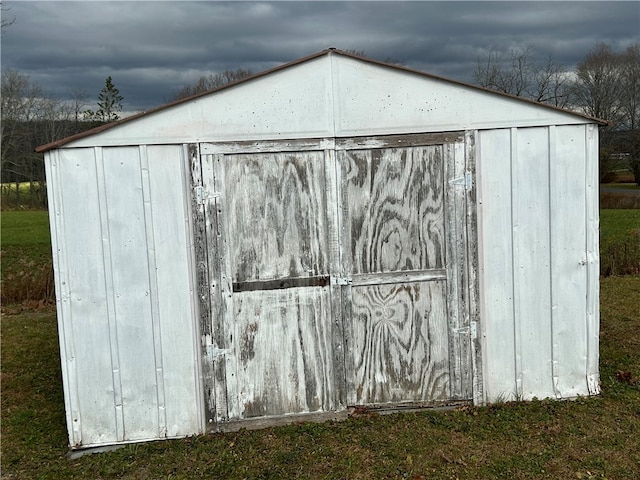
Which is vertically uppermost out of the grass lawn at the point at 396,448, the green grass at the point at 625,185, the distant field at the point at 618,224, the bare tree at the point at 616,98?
the bare tree at the point at 616,98

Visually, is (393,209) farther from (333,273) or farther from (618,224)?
(618,224)

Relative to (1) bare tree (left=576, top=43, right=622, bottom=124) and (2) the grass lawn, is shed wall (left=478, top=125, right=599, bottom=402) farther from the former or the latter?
(1) bare tree (left=576, top=43, right=622, bottom=124)

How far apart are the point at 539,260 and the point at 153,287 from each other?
323 centimetres

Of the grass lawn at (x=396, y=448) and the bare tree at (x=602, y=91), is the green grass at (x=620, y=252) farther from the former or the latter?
the bare tree at (x=602, y=91)

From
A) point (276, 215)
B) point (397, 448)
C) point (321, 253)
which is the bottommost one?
point (397, 448)

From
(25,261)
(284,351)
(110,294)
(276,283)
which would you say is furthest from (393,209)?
(25,261)

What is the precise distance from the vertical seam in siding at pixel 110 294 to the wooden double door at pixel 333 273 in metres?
0.68

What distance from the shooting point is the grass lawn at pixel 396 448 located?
4137 mm

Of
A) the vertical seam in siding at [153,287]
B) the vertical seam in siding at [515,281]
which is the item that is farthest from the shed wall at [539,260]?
the vertical seam in siding at [153,287]

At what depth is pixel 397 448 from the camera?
4.41m

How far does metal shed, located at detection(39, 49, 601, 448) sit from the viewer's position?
181 inches

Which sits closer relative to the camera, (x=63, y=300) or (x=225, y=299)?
(x=63, y=300)

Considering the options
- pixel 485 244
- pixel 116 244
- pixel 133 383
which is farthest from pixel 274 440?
pixel 485 244

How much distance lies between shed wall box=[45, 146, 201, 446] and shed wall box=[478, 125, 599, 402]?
99.8 inches
